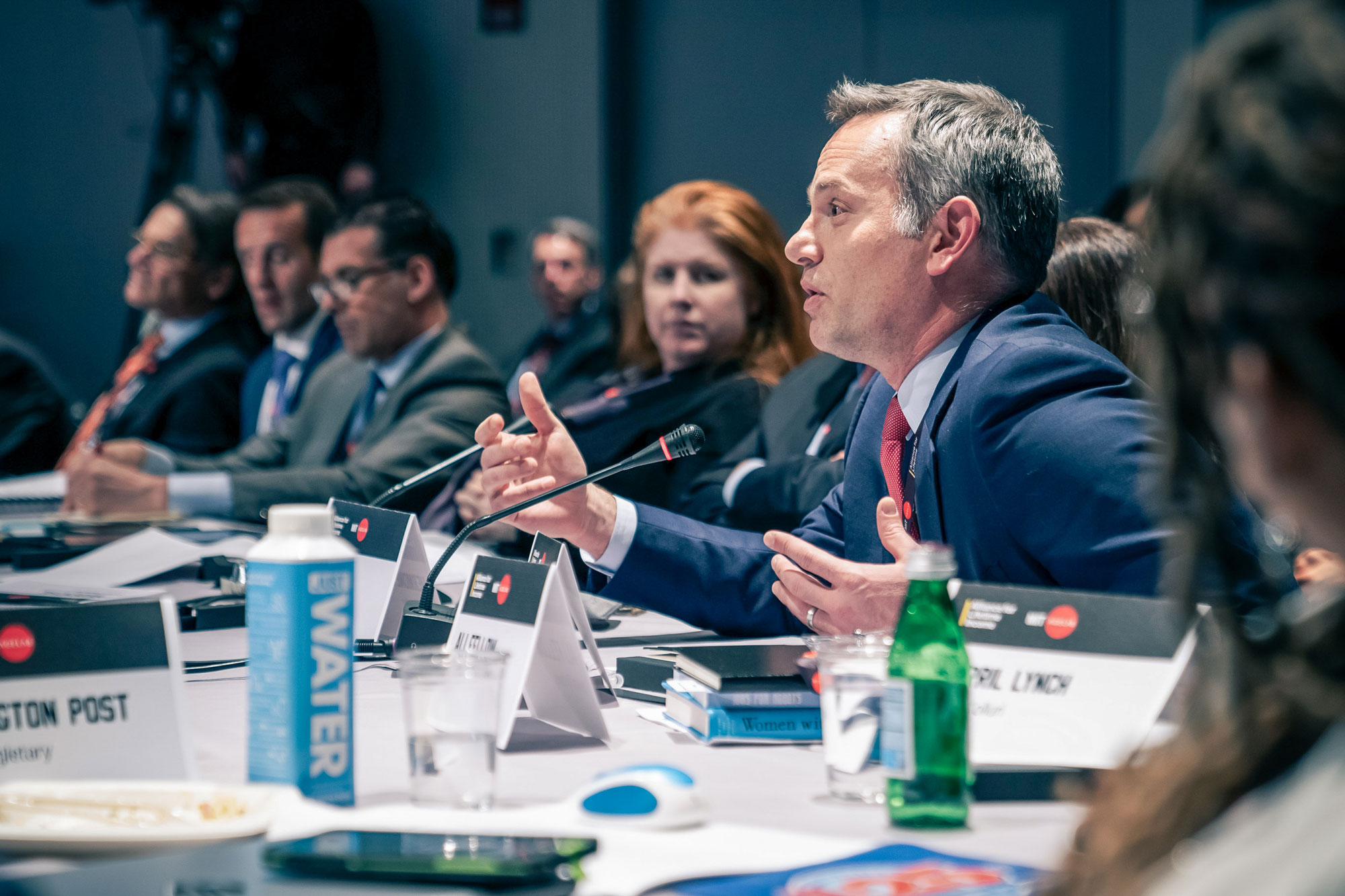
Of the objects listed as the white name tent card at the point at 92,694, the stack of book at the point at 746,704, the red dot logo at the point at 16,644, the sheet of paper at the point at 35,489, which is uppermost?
the red dot logo at the point at 16,644

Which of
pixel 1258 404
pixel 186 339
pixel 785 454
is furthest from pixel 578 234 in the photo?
pixel 1258 404

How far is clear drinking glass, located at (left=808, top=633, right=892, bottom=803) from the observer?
91 centimetres

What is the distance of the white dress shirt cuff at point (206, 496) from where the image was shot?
322cm

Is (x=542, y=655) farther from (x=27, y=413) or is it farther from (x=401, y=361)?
(x=27, y=413)

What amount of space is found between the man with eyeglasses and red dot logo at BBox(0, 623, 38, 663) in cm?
192

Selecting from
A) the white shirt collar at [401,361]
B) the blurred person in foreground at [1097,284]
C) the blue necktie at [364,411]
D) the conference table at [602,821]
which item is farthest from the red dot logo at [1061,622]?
the blue necktie at [364,411]

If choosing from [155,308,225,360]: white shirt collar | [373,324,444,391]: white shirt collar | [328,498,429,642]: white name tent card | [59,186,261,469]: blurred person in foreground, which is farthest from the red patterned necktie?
[155,308,225,360]: white shirt collar

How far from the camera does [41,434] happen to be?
15.6 feet

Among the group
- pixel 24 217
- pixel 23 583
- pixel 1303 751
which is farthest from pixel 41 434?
pixel 1303 751

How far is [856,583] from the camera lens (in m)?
1.29

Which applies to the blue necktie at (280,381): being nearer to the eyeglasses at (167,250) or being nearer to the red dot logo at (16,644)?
the eyeglasses at (167,250)

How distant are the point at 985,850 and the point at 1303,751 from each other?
13.0 inches

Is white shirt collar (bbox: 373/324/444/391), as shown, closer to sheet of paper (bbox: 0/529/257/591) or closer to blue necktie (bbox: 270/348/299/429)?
blue necktie (bbox: 270/348/299/429)

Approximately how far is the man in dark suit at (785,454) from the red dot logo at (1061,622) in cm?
139
